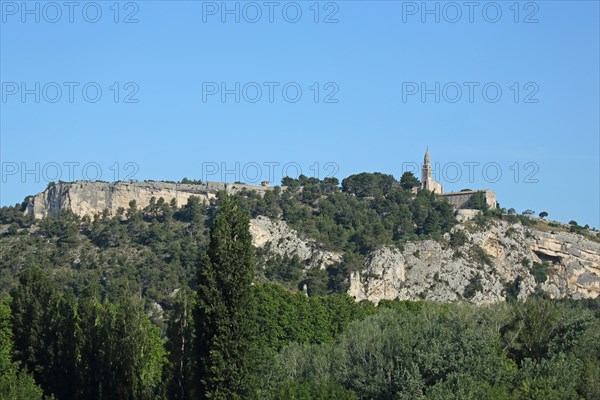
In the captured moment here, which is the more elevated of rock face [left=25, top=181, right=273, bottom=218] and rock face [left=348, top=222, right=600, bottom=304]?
rock face [left=25, top=181, right=273, bottom=218]

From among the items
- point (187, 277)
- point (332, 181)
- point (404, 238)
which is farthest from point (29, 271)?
point (332, 181)

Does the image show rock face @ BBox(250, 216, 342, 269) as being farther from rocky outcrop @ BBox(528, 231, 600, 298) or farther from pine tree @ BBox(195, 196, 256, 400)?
pine tree @ BBox(195, 196, 256, 400)

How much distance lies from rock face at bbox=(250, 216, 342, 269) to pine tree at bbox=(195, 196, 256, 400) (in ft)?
231

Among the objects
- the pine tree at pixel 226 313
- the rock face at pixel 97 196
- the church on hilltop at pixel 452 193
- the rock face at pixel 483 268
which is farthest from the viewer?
the church on hilltop at pixel 452 193

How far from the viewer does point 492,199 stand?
478ft

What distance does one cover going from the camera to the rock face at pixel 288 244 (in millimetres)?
118875

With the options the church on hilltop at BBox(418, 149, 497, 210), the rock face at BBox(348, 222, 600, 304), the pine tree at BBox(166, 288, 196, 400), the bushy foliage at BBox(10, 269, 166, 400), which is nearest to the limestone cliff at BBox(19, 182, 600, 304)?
the rock face at BBox(348, 222, 600, 304)

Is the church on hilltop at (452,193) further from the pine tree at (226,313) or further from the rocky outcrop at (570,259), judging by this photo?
the pine tree at (226,313)

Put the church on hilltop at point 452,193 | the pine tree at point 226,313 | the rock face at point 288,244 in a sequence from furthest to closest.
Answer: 1. the church on hilltop at point 452,193
2. the rock face at point 288,244
3. the pine tree at point 226,313

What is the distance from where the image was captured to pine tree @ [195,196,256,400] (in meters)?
45.6

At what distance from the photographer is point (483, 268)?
121125mm

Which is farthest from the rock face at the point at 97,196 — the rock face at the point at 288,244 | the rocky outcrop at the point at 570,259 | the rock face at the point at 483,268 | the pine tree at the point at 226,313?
the pine tree at the point at 226,313

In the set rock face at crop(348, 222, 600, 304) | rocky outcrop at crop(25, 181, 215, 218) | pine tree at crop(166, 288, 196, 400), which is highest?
rocky outcrop at crop(25, 181, 215, 218)

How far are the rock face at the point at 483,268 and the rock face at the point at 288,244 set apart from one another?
15.4 feet
